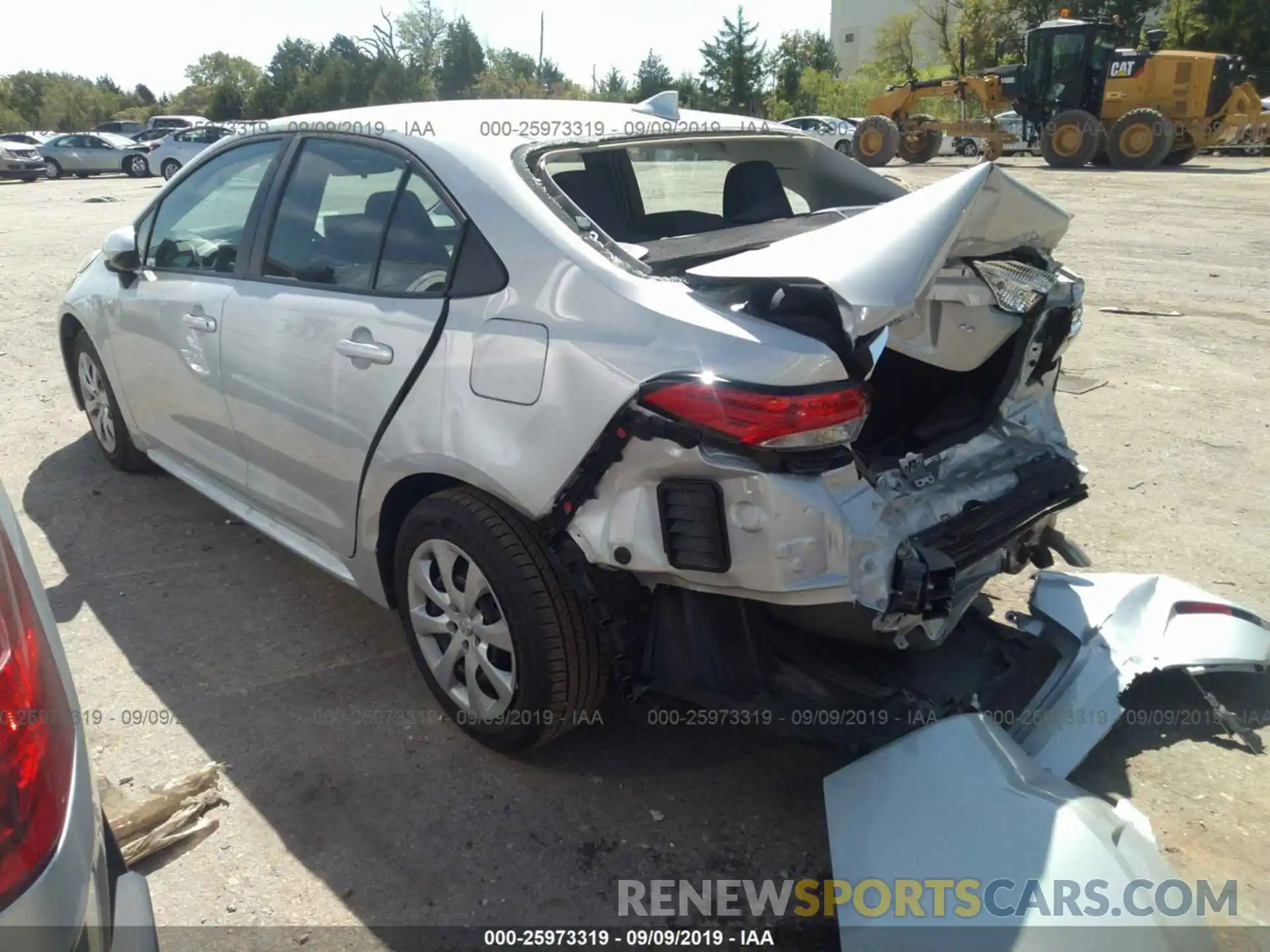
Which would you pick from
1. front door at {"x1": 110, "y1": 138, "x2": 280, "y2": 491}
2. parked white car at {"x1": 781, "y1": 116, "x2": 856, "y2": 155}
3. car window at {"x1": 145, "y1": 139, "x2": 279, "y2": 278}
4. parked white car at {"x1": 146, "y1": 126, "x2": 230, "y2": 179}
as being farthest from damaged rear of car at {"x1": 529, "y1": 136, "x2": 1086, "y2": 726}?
parked white car at {"x1": 781, "y1": 116, "x2": 856, "y2": 155}

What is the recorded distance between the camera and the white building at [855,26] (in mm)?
67625

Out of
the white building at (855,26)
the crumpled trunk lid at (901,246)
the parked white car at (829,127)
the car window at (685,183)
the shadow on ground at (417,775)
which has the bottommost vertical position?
the shadow on ground at (417,775)

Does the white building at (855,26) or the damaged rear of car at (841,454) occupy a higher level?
the white building at (855,26)

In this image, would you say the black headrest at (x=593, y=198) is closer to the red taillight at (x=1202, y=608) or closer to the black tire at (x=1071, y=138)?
the red taillight at (x=1202, y=608)

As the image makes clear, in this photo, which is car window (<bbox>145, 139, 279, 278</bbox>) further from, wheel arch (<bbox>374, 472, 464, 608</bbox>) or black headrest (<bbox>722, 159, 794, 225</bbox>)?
black headrest (<bbox>722, 159, 794, 225</bbox>)

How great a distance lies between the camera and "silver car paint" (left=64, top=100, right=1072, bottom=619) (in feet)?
6.97

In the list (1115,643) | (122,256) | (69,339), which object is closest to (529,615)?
(1115,643)

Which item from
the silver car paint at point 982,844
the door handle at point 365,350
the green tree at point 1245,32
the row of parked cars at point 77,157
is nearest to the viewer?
the silver car paint at point 982,844

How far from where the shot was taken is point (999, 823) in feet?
6.54

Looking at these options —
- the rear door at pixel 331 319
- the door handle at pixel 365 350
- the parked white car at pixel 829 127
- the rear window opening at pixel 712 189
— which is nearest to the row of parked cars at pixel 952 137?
the parked white car at pixel 829 127

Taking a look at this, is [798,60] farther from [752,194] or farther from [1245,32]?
[752,194]

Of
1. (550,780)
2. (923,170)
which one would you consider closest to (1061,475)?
(550,780)

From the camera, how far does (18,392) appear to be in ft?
20.4

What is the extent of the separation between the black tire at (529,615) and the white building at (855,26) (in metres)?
71.4
